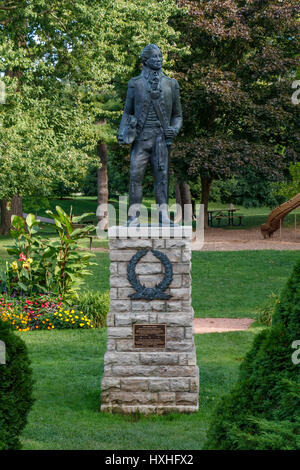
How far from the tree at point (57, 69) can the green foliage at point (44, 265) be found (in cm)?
473

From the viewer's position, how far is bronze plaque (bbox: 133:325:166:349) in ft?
24.0

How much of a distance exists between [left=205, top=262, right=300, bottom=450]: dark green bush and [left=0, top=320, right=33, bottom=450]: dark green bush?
4.81ft

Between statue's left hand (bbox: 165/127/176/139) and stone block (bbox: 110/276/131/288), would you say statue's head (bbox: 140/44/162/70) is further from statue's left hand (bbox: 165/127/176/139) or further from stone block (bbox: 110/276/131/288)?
stone block (bbox: 110/276/131/288)

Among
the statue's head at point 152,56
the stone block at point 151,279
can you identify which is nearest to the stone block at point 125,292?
the stone block at point 151,279

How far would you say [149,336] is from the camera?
7336 mm

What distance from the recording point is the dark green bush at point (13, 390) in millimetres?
4500

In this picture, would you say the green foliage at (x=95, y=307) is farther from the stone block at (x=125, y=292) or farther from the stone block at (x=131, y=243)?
the stone block at (x=131, y=243)

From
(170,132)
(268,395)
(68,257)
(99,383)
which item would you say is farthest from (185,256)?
(68,257)

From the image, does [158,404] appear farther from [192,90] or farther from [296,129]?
[296,129]

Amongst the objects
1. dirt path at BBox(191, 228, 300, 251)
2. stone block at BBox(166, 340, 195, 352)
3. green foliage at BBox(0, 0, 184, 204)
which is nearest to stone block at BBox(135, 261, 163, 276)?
stone block at BBox(166, 340, 195, 352)

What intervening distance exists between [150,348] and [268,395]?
11.2ft

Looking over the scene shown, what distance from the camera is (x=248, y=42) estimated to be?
2767 cm
